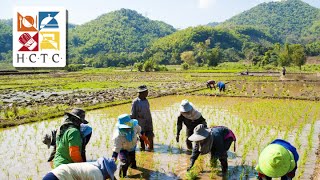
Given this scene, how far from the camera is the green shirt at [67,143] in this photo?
4062mm

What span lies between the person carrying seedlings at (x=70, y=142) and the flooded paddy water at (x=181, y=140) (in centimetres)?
169

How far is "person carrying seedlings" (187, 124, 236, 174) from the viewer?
5.05 metres

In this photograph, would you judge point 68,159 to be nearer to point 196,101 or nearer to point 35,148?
point 35,148

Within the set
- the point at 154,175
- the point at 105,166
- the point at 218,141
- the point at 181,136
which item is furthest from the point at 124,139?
the point at 181,136

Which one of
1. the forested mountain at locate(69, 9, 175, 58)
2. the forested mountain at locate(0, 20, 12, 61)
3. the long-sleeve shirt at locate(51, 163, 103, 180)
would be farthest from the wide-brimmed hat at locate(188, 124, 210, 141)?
the forested mountain at locate(0, 20, 12, 61)

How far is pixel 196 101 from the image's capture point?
15969mm

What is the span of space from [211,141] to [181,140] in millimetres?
3002

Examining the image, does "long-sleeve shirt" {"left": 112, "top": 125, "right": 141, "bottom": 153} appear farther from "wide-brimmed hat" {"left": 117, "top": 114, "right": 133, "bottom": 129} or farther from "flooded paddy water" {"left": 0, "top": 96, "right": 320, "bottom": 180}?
"flooded paddy water" {"left": 0, "top": 96, "right": 320, "bottom": 180}

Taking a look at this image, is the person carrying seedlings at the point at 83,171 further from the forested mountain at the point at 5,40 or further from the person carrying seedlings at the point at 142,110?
the forested mountain at the point at 5,40

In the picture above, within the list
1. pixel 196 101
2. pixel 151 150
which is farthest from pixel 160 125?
pixel 196 101

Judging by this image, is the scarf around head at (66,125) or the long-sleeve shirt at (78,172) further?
the scarf around head at (66,125)

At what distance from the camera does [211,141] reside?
17.2 ft

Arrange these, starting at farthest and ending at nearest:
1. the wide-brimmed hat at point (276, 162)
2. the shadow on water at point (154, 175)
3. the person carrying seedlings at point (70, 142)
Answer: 1. the shadow on water at point (154, 175)
2. the person carrying seedlings at point (70, 142)
3. the wide-brimmed hat at point (276, 162)

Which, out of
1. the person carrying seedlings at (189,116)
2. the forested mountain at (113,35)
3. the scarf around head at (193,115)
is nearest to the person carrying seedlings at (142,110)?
the person carrying seedlings at (189,116)
